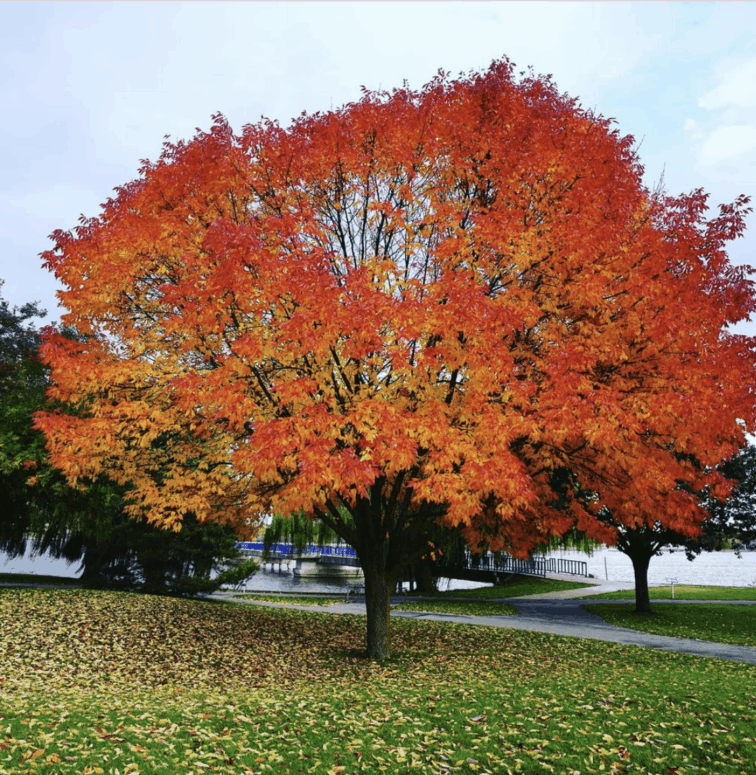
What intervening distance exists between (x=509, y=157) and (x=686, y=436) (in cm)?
610

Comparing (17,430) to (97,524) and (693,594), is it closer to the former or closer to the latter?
(97,524)

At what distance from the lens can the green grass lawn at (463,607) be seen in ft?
81.0

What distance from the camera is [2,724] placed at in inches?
286

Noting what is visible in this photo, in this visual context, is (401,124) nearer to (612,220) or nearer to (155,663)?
(612,220)

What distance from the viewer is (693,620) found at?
74.8ft

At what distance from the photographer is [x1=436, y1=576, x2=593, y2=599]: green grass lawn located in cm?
3447

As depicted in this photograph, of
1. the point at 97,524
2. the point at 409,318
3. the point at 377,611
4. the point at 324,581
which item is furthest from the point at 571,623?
the point at 324,581

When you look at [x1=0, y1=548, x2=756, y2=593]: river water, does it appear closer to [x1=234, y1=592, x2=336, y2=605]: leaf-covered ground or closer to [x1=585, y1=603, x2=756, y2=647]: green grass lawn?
[x1=234, y1=592, x2=336, y2=605]: leaf-covered ground

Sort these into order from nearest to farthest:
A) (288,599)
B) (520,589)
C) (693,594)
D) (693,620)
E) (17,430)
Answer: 1. (17,430)
2. (693,620)
3. (288,599)
4. (693,594)
5. (520,589)

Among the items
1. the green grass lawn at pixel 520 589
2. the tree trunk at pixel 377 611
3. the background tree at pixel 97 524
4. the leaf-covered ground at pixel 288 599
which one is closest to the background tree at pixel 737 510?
the green grass lawn at pixel 520 589

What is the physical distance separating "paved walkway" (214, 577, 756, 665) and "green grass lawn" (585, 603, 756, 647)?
798 mm

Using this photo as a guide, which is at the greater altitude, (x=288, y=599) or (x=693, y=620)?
(x=693, y=620)

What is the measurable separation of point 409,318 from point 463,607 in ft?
67.2

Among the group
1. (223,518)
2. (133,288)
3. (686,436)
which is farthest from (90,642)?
(686,436)
